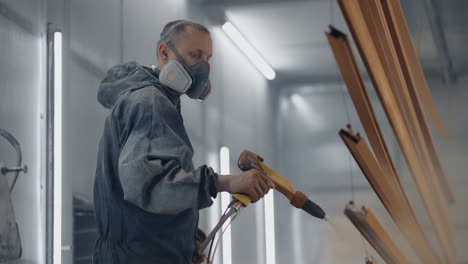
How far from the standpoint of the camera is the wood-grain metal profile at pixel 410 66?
89.6 inches

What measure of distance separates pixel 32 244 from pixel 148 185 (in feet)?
4.57

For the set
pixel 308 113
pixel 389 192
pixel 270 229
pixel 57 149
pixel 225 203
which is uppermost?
pixel 308 113

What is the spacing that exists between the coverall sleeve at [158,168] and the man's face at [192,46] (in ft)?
0.91

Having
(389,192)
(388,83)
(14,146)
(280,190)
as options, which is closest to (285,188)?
(280,190)

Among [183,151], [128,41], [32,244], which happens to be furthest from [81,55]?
[183,151]

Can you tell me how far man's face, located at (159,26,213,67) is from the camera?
2.35 meters

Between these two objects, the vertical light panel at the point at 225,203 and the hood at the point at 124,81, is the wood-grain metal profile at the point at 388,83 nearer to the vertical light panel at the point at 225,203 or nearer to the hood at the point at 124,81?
the hood at the point at 124,81

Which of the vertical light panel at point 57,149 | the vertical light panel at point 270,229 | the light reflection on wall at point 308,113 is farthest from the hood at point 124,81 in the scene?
the light reflection on wall at point 308,113

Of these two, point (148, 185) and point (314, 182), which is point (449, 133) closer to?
point (314, 182)

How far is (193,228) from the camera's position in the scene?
7.21ft

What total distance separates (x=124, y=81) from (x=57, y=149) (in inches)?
46.6

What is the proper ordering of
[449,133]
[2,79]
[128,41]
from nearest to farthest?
[2,79], [128,41], [449,133]

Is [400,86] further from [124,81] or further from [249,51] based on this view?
[249,51]

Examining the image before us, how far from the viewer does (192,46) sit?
92.4 inches
